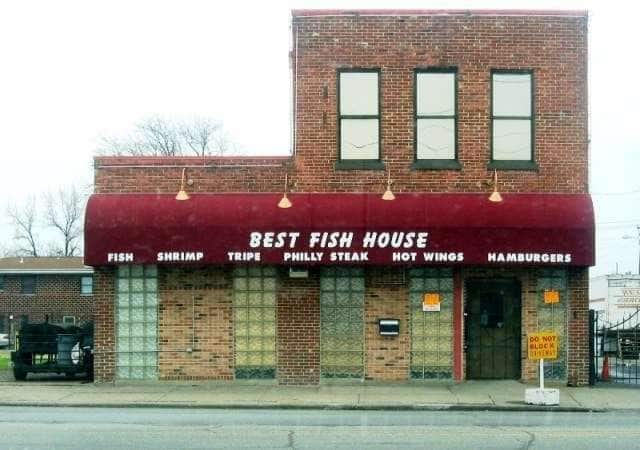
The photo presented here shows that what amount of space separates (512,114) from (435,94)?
5.83 ft

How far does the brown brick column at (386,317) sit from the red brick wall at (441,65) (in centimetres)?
211

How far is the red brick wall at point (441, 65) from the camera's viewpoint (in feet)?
70.8

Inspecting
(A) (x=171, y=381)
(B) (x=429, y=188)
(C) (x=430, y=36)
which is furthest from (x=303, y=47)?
(A) (x=171, y=381)

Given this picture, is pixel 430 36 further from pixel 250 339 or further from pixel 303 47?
pixel 250 339

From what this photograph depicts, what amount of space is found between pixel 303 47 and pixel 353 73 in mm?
1247

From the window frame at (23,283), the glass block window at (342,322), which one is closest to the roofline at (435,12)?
the glass block window at (342,322)

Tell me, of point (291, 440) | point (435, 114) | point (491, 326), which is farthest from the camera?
point (491, 326)

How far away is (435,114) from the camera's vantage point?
2173cm

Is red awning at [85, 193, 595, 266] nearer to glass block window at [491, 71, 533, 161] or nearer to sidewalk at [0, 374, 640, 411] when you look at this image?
glass block window at [491, 71, 533, 161]

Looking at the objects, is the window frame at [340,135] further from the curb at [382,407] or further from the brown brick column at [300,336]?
the curb at [382,407]

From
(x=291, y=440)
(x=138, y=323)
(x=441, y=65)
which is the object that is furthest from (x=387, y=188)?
(x=291, y=440)

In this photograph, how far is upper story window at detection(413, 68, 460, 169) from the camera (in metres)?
21.7

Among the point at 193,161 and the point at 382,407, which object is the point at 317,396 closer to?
the point at 382,407

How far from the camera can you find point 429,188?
21547mm
